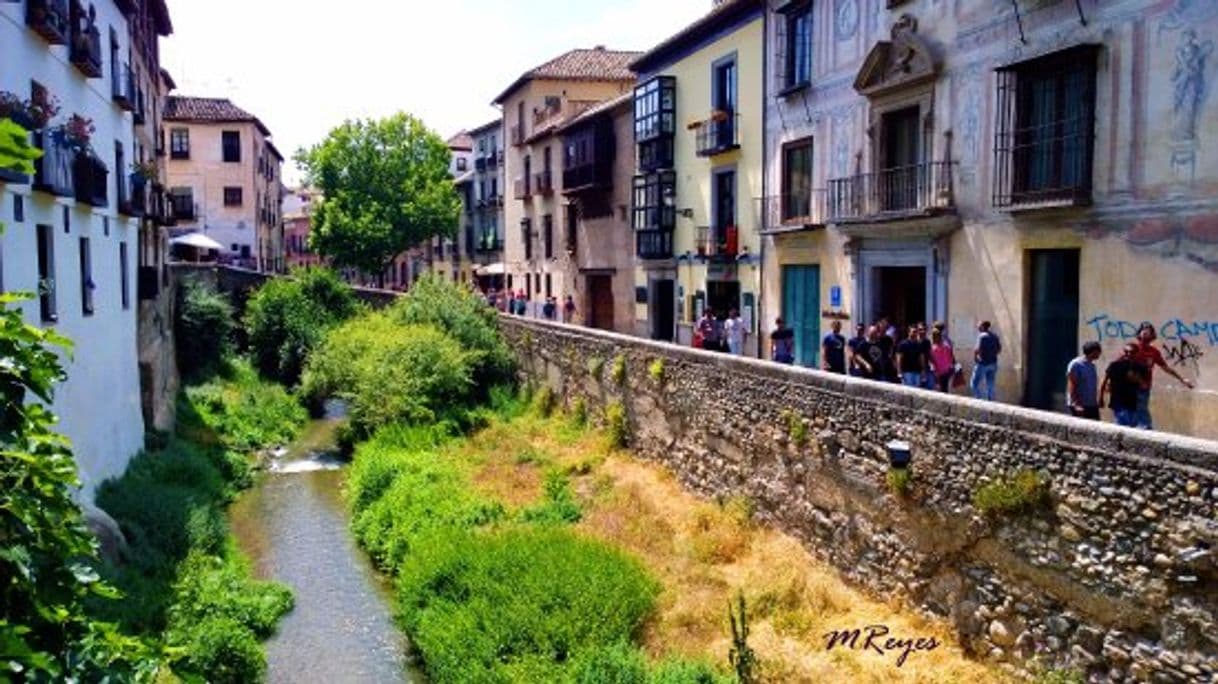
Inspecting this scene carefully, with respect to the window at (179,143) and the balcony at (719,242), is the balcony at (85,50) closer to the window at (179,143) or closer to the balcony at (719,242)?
the balcony at (719,242)

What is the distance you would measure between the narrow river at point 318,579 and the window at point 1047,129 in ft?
36.3

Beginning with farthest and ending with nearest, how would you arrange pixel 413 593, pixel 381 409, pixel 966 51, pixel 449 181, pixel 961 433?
pixel 449 181 → pixel 381 409 → pixel 966 51 → pixel 413 593 → pixel 961 433

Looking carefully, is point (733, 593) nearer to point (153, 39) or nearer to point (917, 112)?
point (917, 112)

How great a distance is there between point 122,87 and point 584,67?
22916 mm

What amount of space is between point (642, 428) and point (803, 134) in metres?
7.31

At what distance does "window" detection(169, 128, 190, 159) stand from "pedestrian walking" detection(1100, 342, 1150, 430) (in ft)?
158

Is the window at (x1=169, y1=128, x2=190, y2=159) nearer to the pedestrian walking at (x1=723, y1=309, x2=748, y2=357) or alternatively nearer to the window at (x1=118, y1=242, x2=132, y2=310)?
the window at (x1=118, y1=242, x2=132, y2=310)

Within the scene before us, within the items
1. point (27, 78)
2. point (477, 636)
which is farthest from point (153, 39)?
point (477, 636)

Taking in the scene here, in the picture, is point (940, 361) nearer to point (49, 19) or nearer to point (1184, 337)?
point (1184, 337)

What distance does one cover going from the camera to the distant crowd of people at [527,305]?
3481cm

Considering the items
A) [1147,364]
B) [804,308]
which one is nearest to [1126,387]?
[1147,364]

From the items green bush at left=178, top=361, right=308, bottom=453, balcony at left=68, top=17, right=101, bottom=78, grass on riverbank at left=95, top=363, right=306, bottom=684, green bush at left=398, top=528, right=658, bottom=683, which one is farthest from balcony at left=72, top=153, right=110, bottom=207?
green bush at left=178, top=361, right=308, bottom=453

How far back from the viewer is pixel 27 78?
13.1 m

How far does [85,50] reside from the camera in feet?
51.0
